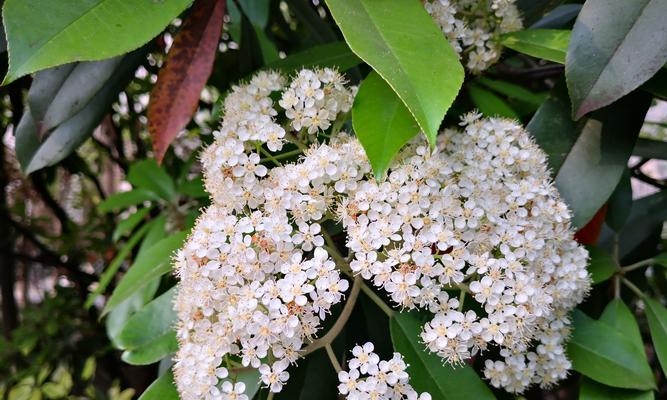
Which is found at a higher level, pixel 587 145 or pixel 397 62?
pixel 397 62

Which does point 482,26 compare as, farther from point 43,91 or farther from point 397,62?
point 43,91

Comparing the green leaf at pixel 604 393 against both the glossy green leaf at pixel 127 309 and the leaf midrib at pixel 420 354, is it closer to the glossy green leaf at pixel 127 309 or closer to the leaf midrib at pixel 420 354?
the leaf midrib at pixel 420 354

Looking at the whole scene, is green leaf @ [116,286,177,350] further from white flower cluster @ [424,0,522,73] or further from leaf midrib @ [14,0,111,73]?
white flower cluster @ [424,0,522,73]

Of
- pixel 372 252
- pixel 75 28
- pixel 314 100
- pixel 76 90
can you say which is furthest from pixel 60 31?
pixel 372 252

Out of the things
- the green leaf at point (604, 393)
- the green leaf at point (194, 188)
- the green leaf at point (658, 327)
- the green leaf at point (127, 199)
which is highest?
the green leaf at point (194, 188)

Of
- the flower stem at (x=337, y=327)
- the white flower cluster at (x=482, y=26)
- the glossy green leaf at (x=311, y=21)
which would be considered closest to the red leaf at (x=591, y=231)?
the white flower cluster at (x=482, y=26)

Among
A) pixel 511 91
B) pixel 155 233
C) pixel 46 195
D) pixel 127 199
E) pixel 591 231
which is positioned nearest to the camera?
pixel 591 231

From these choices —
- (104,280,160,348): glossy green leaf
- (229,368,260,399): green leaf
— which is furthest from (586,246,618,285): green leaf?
(104,280,160,348): glossy green leaf
